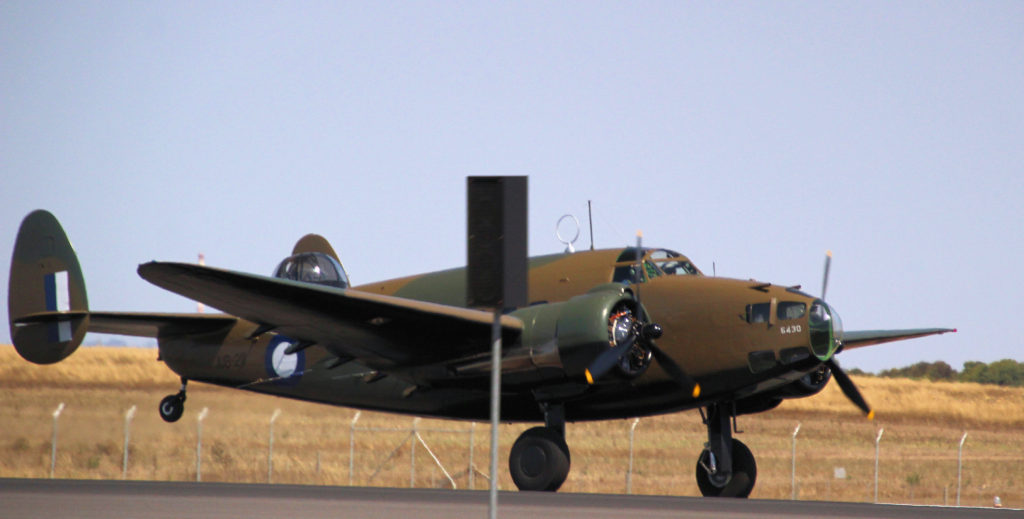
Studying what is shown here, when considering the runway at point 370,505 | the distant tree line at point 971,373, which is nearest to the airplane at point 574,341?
the runway at point 370,505

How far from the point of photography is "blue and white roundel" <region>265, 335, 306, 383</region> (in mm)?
23938

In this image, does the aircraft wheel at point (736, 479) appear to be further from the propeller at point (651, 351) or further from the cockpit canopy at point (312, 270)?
the cockpit canopy at point (312, 270)

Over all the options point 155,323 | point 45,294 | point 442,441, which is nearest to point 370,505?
point 155,323

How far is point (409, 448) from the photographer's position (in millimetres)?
38906

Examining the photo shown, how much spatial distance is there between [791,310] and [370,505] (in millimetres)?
7724

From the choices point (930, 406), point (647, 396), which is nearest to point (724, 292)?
point (647, 396)

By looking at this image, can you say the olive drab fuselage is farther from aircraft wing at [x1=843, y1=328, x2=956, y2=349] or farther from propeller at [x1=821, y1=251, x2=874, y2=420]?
aircraft wing at [x1=843, y1=328, x2=956, y2=349]

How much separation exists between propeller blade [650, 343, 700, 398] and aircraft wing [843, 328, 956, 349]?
4.84m

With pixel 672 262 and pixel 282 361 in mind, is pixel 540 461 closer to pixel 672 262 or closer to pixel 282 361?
pixel 672 262

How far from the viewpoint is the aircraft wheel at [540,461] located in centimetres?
1912

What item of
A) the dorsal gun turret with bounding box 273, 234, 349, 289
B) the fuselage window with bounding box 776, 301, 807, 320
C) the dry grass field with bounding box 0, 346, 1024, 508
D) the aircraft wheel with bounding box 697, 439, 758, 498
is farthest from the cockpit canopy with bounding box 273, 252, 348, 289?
the fuselage window with bounding box 776, 301, 807, 320

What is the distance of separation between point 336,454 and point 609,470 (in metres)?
8.43

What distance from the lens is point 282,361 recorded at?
79.3ft

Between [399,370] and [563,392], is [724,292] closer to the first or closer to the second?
[563,392]
